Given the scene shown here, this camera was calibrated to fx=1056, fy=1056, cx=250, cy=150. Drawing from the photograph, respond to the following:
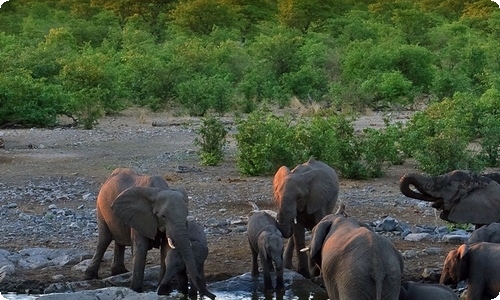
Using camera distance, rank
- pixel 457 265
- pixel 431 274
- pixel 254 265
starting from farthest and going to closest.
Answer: pixel 254 265 → pixel 431 274 → pixel 457 265

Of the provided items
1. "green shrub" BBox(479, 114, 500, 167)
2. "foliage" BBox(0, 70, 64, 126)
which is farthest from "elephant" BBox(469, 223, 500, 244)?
"foliage" BBox(0, 70, 64, 126)

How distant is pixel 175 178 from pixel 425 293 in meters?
8.96

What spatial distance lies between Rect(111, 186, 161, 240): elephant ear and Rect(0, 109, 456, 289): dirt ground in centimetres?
96

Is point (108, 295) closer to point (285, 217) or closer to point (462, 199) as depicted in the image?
point (285, 217)

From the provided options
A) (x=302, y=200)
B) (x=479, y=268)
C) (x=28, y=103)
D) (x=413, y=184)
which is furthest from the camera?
(x=28, y=103)

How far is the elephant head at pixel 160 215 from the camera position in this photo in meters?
8.81

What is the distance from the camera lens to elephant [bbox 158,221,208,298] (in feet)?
29.4

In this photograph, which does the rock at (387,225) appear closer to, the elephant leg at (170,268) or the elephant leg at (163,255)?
the elephant leg at (163,255)

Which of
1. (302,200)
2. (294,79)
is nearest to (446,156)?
(302,200)

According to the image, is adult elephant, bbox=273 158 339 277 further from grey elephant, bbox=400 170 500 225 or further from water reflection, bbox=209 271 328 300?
grey elephant, bbox=400 170 500 225

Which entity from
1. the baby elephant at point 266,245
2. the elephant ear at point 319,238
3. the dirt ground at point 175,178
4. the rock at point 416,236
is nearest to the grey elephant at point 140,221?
the dirt ground at point 175,178

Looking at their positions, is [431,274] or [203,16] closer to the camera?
[431,274]

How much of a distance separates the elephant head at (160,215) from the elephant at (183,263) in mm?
110

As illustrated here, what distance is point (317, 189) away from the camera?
983cm
